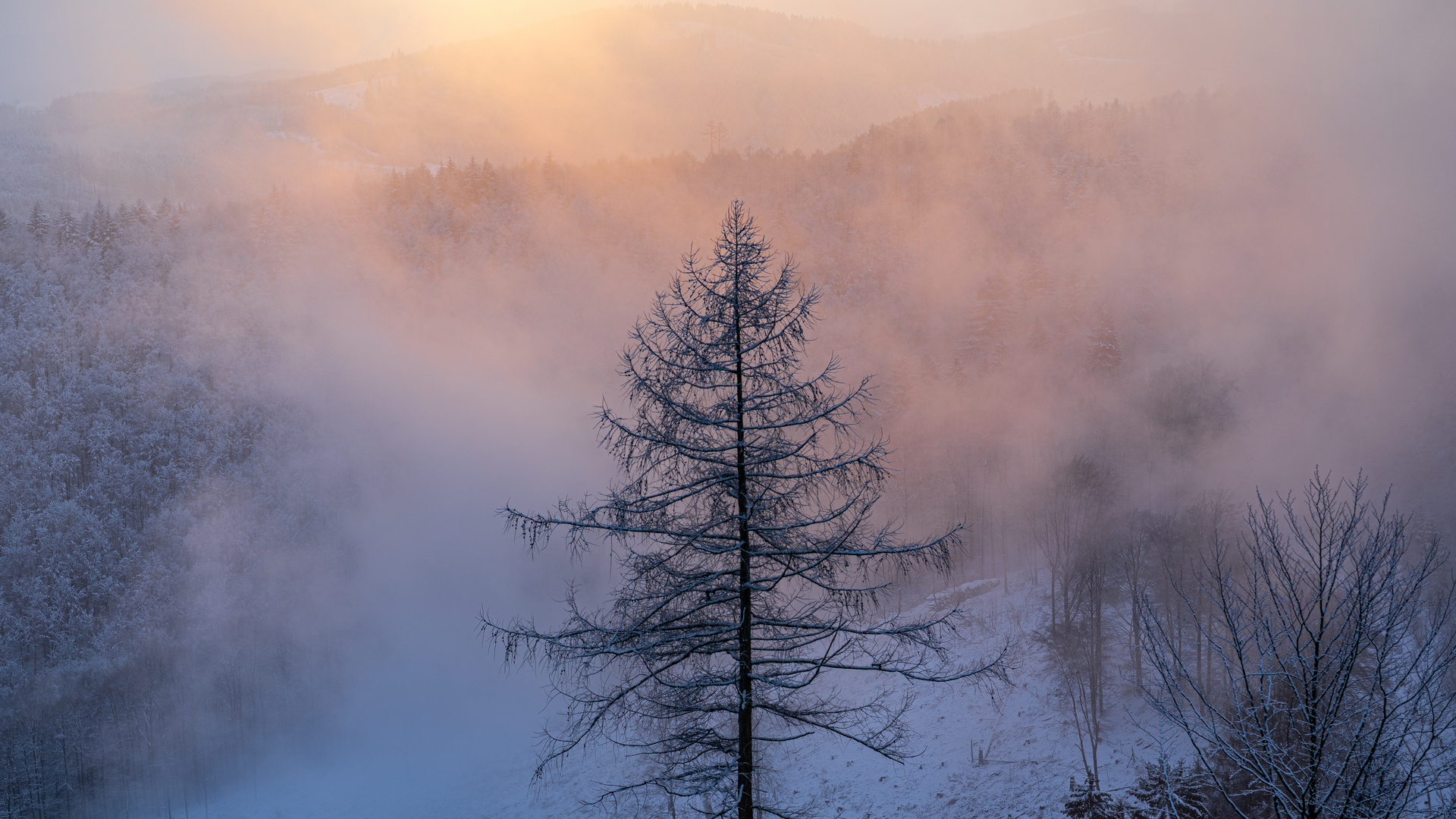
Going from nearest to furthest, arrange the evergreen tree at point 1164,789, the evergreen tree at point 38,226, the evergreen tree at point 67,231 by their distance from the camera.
Result: the evergreen tree at point 1164,789 → the evergreen tree at point 38,226 → the evergreen tree at point 67,231

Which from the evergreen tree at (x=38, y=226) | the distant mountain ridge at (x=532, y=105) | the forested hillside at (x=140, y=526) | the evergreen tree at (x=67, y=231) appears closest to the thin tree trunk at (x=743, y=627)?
the forested hillside at (x=140, y=526)

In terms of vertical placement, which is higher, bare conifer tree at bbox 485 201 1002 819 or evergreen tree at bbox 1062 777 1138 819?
bare conifer tree at bbox 485 201 1002 819

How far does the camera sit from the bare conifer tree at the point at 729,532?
6.07 m

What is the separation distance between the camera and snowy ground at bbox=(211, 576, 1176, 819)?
19734 mm

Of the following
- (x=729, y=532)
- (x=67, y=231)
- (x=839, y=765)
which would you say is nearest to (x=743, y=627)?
(x=729, y=532)

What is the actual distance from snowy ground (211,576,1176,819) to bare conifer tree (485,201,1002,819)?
8.16 meters

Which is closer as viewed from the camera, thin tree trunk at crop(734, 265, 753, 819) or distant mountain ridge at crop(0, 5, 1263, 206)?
thin tree trunk at crop(734, 265, 753, 819)

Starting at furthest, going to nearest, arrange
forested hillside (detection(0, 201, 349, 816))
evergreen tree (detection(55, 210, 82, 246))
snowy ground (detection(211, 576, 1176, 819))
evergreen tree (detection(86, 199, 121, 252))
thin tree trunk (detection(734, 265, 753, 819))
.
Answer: evergreen tree (detection(86, 199, 121, 252)) < evergreen tree (detection(55, 210, 82, 246)) < forested hillside (detection(0, 201, 349, 816)) < snowy ground (detection(211, 576, 1176, 819)) < thin tree trunk (detection(734, 265, 753, 819))

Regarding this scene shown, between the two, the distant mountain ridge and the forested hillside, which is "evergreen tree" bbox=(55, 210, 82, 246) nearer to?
the forested hillside

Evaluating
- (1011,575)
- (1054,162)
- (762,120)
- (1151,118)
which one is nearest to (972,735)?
(1011,575)

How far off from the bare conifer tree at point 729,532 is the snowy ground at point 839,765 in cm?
816

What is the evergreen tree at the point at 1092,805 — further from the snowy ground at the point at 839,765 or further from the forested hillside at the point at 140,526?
the forested hillside at the point at 140,526

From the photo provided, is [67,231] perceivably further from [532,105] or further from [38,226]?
[532,105]

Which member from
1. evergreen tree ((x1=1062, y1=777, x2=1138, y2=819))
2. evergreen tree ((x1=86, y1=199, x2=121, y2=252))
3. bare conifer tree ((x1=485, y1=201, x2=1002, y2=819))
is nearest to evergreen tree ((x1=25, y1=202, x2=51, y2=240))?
evergreen tree ((x1=86, y1=199, x2=121, y2=252))
